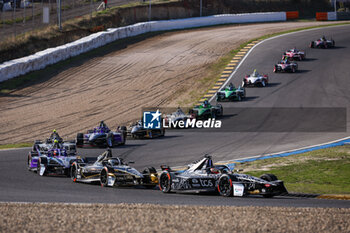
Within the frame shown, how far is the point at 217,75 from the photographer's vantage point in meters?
48.2

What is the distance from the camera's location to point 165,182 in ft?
64.1

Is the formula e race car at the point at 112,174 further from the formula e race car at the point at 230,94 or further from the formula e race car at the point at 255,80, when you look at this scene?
the formula e race car at the point at 255,80

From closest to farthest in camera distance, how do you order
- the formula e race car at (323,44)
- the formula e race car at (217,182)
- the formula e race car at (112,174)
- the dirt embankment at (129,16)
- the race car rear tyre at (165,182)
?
the formula e race car at (217,182), the race car rear tyre at (165,182), the formula e race car at (112,174), the dirt embankment at (129,16), the formula e race car at (323,44)

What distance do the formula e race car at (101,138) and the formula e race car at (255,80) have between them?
55.1 ft

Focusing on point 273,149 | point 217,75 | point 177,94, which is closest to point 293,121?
point 273,149

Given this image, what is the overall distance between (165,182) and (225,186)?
240 centimetres

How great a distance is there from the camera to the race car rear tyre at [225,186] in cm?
1781

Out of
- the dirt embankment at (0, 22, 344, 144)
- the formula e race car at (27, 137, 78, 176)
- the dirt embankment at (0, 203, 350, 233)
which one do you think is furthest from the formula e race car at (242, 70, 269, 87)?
the dirt embankment at (0, 203, 350, 233)

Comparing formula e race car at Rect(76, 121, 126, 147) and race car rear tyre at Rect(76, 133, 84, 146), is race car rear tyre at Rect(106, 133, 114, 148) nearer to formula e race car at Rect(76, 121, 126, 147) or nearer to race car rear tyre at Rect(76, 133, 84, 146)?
formula e race car at Rect(76, 121, 126, 147)

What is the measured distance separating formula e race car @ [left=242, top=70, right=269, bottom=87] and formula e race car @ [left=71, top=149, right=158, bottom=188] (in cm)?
2481

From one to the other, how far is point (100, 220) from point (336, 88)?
109ft

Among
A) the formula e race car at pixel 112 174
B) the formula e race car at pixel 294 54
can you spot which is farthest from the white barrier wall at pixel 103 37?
the formula e race car at pixel 112 174

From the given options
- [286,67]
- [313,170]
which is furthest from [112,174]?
[286,67]

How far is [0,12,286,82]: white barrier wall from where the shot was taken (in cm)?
4675
